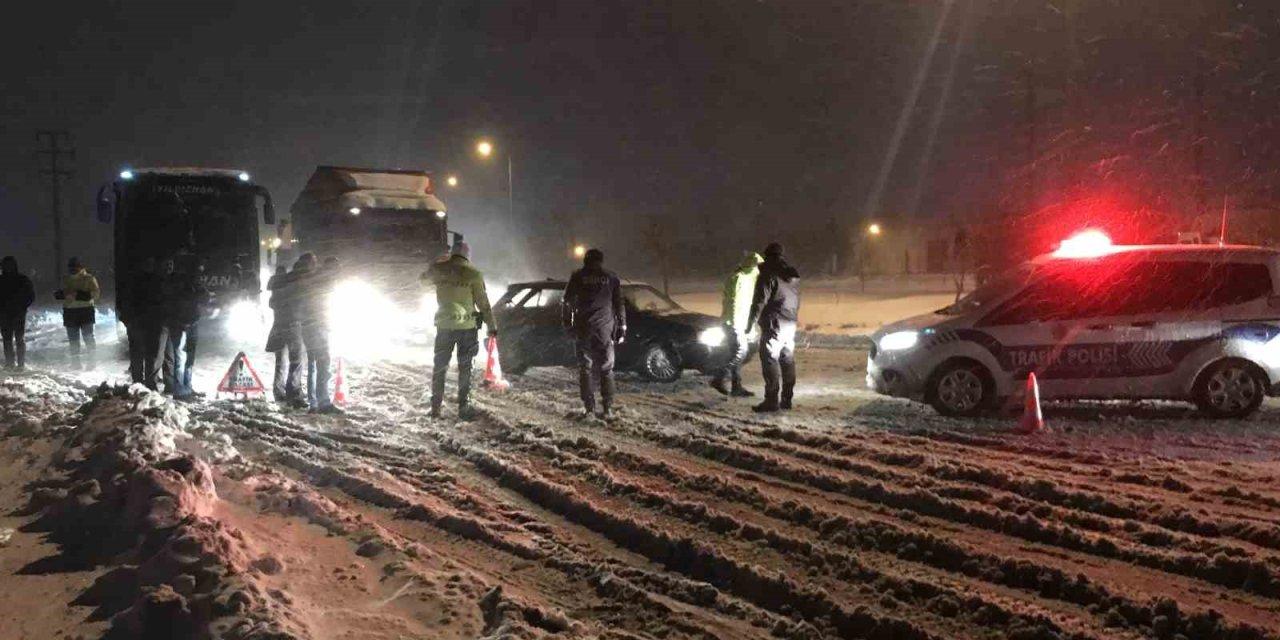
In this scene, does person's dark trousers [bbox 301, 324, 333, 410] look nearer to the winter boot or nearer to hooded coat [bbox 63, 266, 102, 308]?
the winter boot

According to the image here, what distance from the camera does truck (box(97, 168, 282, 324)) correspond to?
59.4 feet

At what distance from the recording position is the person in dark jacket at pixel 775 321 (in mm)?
10508

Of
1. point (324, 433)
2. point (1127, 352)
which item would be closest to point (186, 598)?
point (324, 433)

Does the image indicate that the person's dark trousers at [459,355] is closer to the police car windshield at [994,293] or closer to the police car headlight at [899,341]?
the police car headlight at [899,341]

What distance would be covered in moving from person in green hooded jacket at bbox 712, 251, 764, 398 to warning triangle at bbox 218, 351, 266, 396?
5.54 m

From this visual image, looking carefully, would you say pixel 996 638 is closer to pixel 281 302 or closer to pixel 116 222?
pixel 281 302

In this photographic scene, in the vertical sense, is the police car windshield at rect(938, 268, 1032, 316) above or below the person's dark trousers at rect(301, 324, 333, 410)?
above

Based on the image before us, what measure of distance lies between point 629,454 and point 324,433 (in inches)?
126

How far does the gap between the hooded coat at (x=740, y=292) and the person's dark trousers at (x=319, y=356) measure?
461 cm

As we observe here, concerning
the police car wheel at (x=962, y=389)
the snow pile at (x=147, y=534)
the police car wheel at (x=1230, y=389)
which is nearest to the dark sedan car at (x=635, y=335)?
the police car wheel at (x=962, y=389)

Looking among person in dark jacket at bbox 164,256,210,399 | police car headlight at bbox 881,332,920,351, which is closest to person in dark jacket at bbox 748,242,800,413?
police car headlight at bbox 881,332,920,351

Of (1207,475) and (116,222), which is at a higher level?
(116,222)

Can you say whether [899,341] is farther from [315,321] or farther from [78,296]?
[78,296]

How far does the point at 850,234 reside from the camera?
64.4 m
